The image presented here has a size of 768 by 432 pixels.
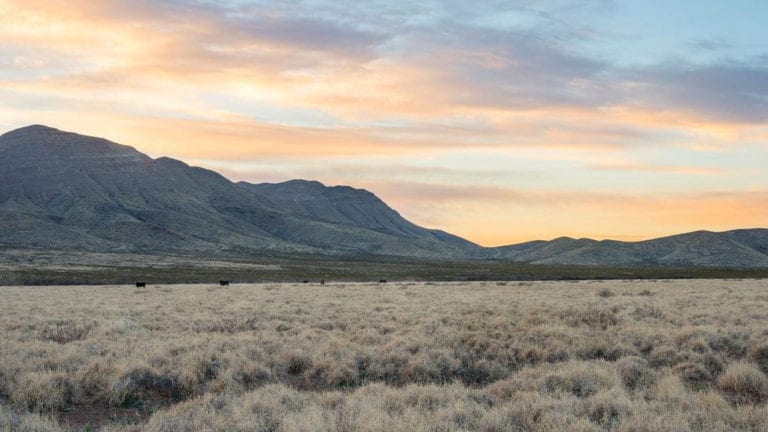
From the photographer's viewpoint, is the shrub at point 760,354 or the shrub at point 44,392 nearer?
the shrub at point 44,392

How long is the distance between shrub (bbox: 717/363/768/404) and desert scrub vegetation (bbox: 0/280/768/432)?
4 cm

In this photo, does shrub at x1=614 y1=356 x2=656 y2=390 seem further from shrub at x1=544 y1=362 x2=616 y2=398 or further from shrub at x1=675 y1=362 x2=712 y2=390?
shrub at x1=675 y1=362 x2=712 y2=390

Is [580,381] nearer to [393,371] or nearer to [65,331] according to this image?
[393,371]

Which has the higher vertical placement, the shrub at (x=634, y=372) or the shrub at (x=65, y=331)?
the shrub at (x=634, y=372)

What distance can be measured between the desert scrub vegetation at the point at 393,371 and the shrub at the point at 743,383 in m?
0.04

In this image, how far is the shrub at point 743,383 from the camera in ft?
38.5

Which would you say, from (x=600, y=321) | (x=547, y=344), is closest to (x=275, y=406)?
(x=547, y=344)

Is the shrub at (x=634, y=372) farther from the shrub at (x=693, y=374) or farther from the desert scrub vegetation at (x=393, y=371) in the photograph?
the shrub at (x=693, y=374)

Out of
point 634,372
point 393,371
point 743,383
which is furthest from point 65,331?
point 743,383

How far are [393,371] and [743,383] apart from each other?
732cm

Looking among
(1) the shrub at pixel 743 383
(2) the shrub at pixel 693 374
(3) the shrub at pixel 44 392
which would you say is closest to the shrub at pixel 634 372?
(2) the shrub at pixel 693 374

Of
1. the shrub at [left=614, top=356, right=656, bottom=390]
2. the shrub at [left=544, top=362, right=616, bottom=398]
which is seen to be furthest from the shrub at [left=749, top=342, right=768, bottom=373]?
the shrub at [left=544, top=362, right=616, bottom=398]

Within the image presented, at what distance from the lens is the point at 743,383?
12211 mm

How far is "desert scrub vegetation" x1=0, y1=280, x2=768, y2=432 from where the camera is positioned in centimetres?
930
